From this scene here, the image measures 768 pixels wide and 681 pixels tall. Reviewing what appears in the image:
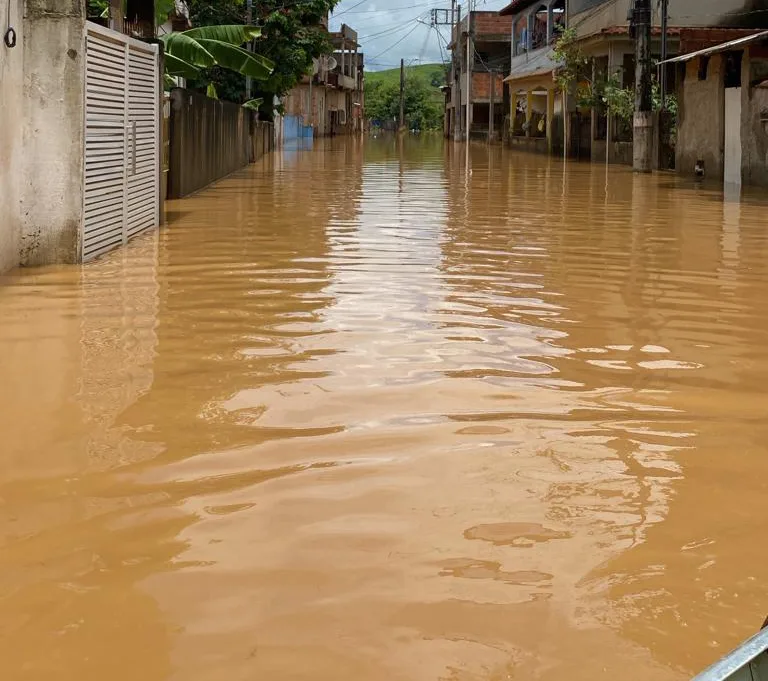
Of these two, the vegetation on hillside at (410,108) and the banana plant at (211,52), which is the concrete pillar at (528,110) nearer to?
the banana plant at (211,52)

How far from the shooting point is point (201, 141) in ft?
67.7

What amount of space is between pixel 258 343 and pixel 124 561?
3.32 metres

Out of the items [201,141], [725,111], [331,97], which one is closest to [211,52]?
[201,141]

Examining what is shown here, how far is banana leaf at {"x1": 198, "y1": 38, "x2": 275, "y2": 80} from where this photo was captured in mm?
19188

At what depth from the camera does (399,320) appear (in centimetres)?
758

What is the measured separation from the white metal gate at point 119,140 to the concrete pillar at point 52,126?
272 millimetres

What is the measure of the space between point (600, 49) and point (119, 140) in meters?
26.0

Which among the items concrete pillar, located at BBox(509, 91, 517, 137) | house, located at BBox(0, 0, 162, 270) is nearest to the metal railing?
house, located at BBox(0, 0, 162, 270)

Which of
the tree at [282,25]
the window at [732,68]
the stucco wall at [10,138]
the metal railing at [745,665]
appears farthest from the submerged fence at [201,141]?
the metal railing at [745,665]

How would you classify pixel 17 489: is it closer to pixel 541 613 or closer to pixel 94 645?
pixel 94 645

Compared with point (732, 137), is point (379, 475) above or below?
below

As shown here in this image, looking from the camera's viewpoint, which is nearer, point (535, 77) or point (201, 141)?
point (201, 141)

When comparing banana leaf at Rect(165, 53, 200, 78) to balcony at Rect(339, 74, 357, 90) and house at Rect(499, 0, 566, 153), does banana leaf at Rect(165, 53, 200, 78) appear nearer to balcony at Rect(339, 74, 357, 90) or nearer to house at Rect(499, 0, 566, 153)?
house at Rect(499, 0, 566, 153)

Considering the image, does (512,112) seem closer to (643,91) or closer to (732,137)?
(643,91)
